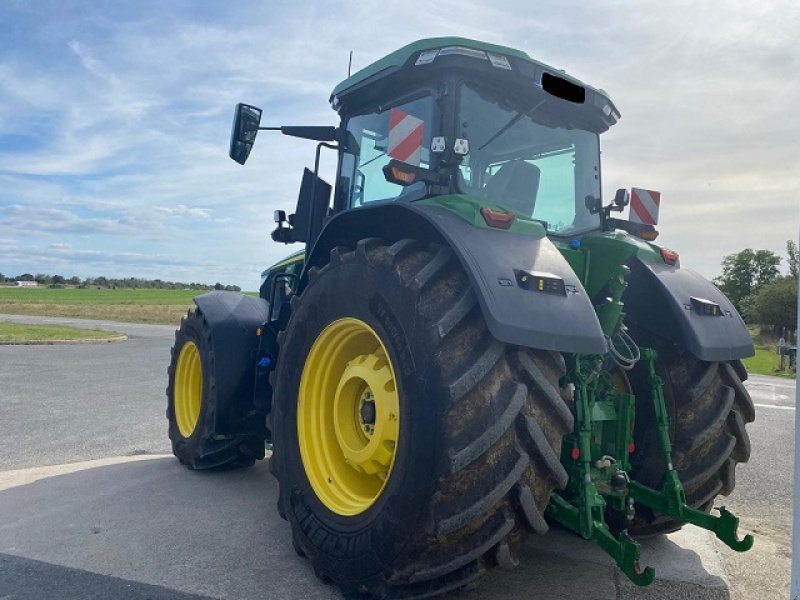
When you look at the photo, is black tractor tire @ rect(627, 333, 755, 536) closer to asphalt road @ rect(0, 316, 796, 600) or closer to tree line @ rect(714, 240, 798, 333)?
asphalt road @ rect(0, 316, 796, 600)

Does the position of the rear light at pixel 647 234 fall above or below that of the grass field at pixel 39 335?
above

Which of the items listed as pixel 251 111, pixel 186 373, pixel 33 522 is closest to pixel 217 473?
pixel 186 373

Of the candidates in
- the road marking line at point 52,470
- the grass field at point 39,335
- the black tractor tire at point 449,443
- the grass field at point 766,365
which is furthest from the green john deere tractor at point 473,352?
the grass field at point 39,335

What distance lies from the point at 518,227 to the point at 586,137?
1.51 meters

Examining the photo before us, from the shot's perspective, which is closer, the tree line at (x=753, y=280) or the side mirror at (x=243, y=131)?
the side mirror at (x=243, y=131)

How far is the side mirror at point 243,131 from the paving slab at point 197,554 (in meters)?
2.25

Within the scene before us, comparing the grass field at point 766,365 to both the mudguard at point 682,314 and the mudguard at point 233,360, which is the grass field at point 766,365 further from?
the mudguard at point 233,360

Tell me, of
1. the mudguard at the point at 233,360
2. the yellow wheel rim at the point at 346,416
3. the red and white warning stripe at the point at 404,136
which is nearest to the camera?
the yellow wheel rim at the point at 346,416

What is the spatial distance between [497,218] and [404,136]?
0.67m

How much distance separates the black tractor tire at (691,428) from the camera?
339 cm

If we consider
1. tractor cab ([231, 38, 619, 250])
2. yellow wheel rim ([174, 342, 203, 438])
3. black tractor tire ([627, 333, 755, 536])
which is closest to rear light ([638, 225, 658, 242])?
tractor cab ([231, 38, 619, 250])

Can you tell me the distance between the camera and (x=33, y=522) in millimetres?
3883

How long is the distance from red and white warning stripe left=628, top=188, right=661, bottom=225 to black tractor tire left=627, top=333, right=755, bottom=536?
879 mm

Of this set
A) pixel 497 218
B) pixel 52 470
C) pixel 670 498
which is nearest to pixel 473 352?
pixel 497 218
